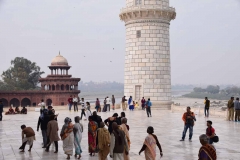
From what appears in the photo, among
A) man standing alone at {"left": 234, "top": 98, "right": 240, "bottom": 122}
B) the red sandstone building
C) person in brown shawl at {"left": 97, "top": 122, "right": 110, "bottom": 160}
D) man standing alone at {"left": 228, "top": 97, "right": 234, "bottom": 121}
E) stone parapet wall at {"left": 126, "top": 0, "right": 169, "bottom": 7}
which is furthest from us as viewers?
the red sandstone building

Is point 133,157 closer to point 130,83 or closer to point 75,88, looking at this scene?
point 130,83

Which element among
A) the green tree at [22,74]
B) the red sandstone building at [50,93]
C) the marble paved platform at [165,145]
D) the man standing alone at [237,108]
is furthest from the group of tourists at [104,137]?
the green tree at [22,74]

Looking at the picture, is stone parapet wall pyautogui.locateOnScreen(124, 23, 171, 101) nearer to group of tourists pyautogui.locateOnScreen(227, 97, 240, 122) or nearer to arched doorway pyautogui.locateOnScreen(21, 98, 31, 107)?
group of tourists pyautogui.locateOnScreen(227, 97, 240, 122)

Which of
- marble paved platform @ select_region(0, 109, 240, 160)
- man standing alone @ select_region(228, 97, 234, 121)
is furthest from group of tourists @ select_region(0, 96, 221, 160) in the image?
man standing alone @ select_region(228, 97, 234, 121)

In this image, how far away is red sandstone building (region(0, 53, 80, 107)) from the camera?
54.2 meters

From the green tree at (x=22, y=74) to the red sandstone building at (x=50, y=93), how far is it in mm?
14361

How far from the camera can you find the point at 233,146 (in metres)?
12.2

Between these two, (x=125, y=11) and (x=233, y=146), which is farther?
(x=125, y=11)

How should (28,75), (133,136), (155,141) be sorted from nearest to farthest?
(155,141) → (133,136) → (28,75)

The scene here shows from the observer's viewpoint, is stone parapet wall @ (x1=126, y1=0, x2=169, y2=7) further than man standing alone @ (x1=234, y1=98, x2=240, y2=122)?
Yes

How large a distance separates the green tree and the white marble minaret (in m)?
44.9

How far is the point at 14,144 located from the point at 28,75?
63.4 m

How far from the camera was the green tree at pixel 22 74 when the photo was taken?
7038 cm

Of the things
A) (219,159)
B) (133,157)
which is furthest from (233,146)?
(133,157)
